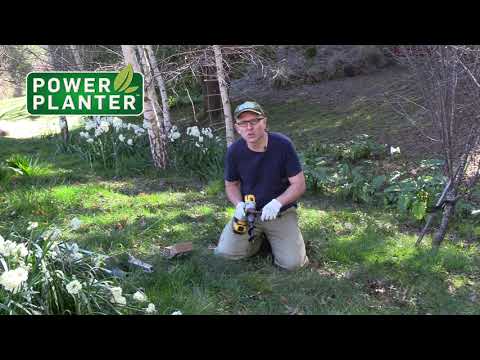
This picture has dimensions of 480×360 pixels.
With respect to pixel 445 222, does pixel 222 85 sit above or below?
above

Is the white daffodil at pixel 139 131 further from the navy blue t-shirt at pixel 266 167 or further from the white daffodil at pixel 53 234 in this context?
the white daffodil at pixel 53 234

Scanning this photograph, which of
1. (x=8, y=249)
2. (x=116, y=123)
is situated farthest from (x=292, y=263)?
(x=116, y=123)

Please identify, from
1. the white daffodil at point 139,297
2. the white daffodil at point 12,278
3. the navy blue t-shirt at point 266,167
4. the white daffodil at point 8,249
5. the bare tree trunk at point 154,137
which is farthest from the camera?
the bare tree trunk at point 154,137

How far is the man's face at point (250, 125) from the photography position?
3.49 meters

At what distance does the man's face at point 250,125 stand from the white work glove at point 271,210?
1.58 feet

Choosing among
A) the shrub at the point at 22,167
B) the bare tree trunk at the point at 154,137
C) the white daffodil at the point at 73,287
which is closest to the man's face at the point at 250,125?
the white daffodil at the point at 73,287

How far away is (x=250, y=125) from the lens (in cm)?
349

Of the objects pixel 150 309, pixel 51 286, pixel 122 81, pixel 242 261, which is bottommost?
pixel 242 261

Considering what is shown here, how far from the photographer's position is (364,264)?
3668 millimetres

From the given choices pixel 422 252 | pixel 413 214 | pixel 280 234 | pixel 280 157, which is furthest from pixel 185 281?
pixel 413 214

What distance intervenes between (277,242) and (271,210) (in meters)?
0.35

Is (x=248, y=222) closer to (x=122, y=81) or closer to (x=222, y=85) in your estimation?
(x=122, y=81)

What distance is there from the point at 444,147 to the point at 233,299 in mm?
2031

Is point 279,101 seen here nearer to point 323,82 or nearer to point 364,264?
point 323,82
